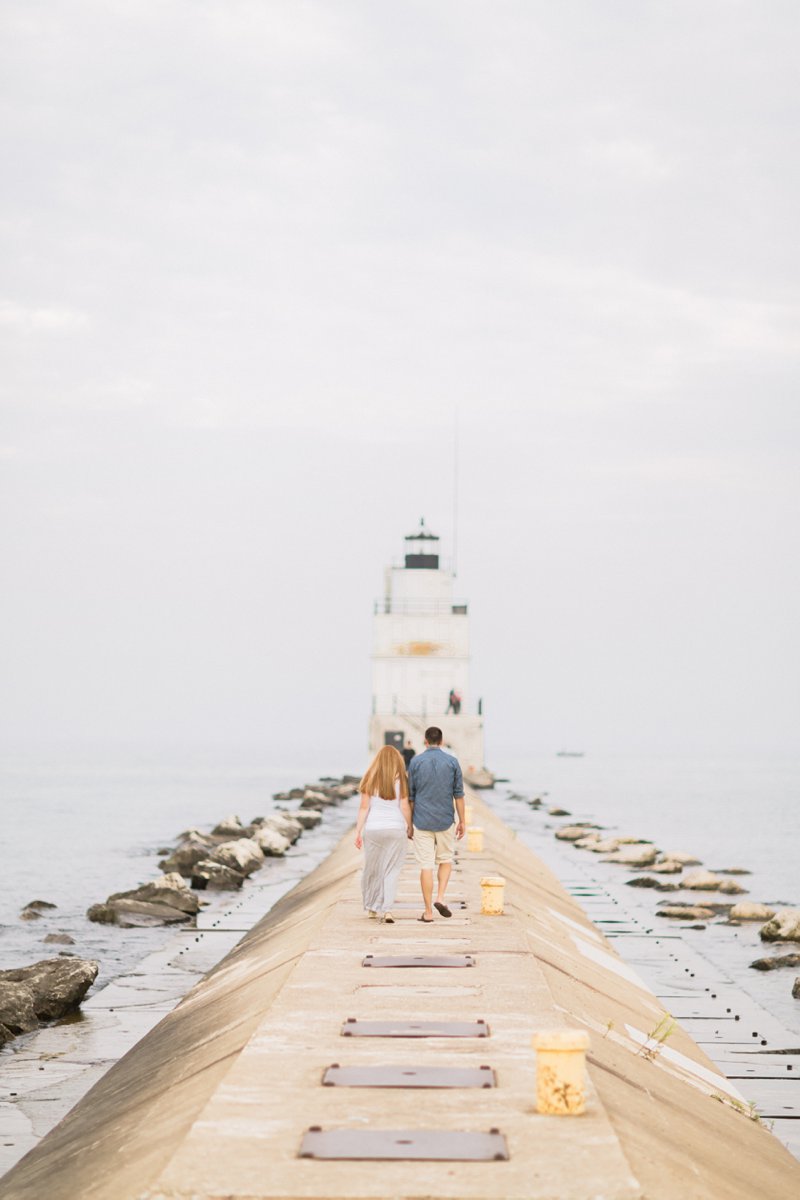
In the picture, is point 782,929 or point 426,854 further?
point 782,929

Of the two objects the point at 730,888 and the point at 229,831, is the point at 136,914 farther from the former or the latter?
the point at 229,831

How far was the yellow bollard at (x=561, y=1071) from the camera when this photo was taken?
684 cm

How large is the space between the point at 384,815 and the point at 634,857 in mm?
26481

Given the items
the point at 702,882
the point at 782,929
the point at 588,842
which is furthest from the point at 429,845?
the point at 588,842

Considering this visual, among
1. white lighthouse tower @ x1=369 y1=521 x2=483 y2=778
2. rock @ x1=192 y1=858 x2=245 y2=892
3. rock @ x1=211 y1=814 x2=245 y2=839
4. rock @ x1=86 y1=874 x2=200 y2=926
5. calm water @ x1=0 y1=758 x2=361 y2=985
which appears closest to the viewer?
calm water @ x1=0 y1=758 x2=361 y2=985

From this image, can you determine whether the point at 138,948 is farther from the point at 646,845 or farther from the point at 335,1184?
the point at 646,845

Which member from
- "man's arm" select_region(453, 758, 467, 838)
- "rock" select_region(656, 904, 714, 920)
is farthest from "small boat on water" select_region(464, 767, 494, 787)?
"man's arm" select_region(453, 758, 467, 838)

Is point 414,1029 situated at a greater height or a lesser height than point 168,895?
greater

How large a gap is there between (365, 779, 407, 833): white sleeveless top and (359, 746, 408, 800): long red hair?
62 millimetres

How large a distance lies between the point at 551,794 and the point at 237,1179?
8379 centimetres

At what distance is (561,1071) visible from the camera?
22.7 ft

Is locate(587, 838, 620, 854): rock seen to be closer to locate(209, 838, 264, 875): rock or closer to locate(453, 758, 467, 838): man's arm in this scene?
locate(209, 838, 264, 875): rock

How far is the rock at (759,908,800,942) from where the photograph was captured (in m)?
23.5

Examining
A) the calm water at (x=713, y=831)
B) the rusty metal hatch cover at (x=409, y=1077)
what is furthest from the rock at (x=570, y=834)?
the rusty metal hatch cover at (x=409, y=1077)
